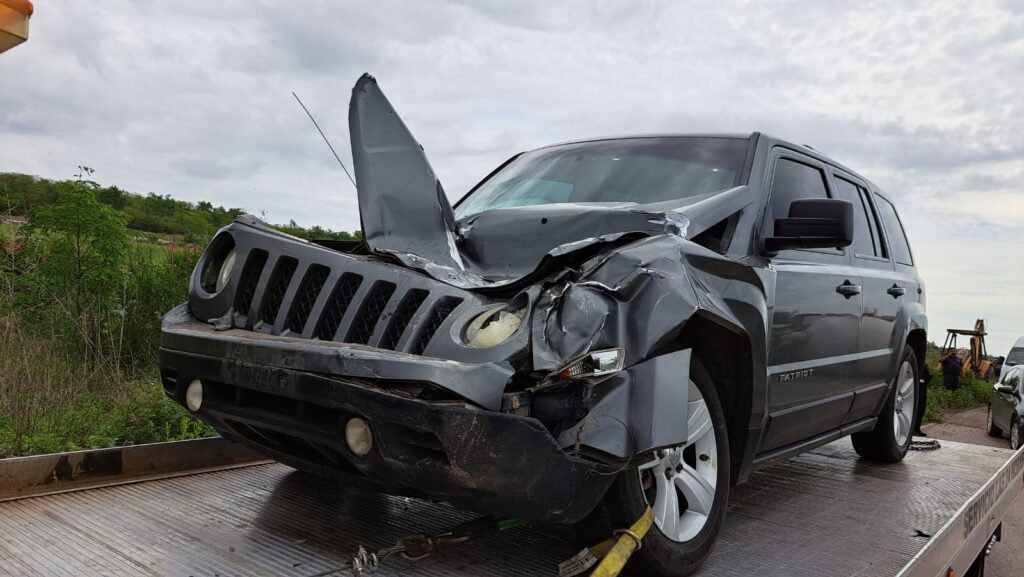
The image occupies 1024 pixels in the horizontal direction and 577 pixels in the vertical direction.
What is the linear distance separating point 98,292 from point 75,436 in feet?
6.94

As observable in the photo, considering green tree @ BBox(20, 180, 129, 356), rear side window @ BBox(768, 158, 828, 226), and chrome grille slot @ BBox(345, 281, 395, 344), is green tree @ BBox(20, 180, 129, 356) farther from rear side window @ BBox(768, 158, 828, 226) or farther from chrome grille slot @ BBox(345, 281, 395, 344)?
rear side window @ BBox(768, 158, 828, 226)

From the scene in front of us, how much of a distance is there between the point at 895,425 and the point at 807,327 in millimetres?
1899

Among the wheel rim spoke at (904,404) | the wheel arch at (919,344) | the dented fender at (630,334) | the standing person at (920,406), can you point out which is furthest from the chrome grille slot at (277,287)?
the standing person at (920,406)

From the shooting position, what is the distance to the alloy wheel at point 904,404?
527 centimetres

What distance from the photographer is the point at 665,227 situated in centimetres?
297

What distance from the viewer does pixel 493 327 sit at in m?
2.40

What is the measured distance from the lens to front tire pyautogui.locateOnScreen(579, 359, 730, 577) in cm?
254

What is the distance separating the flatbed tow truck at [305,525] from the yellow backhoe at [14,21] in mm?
1465

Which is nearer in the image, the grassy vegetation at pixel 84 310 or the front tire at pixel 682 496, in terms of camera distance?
the front tire at pixel 682 496

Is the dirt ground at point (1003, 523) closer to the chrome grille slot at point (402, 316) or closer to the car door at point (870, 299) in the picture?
the car door at point (870, 299)

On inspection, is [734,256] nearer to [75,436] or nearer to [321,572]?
[321,572]

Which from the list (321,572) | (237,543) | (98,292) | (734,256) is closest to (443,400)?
(321,572)

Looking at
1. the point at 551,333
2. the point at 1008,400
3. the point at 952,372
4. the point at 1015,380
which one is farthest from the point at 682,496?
the point at 952,372

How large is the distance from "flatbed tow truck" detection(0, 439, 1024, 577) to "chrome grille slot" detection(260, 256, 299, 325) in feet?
2.45
